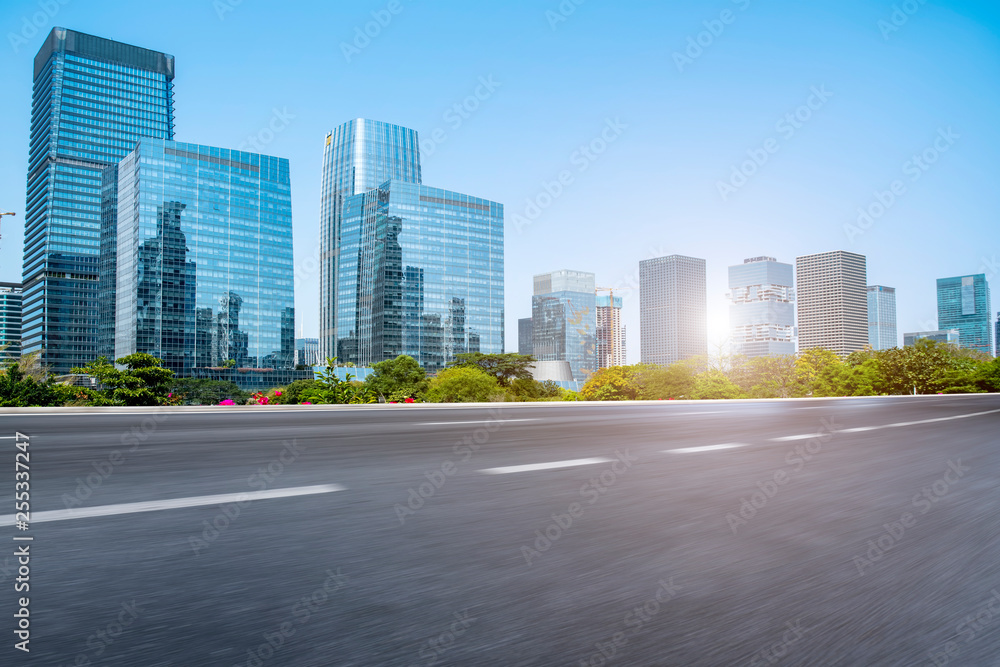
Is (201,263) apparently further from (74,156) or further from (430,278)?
(74,156)

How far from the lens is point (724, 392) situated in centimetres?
3109

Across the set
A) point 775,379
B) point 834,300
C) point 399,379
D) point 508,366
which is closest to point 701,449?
point 775,379

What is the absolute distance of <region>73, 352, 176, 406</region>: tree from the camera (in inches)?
787

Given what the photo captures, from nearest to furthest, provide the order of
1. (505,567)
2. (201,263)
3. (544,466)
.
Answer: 1. (505,567)
2. (544,466)
3. (201,263)

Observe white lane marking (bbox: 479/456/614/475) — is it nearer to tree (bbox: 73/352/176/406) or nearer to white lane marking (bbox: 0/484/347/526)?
white lane marking (bbox: 0/484/347/526)

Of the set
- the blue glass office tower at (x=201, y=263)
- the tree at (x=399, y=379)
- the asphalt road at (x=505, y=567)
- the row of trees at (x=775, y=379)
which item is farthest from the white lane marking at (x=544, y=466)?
the blue glass office tower at (x=201, y=263)

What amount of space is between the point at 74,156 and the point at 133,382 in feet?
607

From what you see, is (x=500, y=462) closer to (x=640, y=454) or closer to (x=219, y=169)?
(x=640, y=454)

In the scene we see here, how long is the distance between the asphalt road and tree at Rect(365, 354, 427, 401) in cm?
3692

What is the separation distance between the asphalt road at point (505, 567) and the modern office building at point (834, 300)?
179502 mm

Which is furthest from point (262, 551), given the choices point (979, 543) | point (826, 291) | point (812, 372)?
point (826, 291)

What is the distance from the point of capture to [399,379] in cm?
4500

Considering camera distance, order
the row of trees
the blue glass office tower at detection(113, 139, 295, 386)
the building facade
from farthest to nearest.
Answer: the building facade < the blue glass office tower at detection(113, 139, 295, 386) < the row of trees

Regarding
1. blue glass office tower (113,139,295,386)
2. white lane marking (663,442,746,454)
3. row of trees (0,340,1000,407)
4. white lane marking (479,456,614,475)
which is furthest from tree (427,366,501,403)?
blue glass office tower (113,139,295,386)
